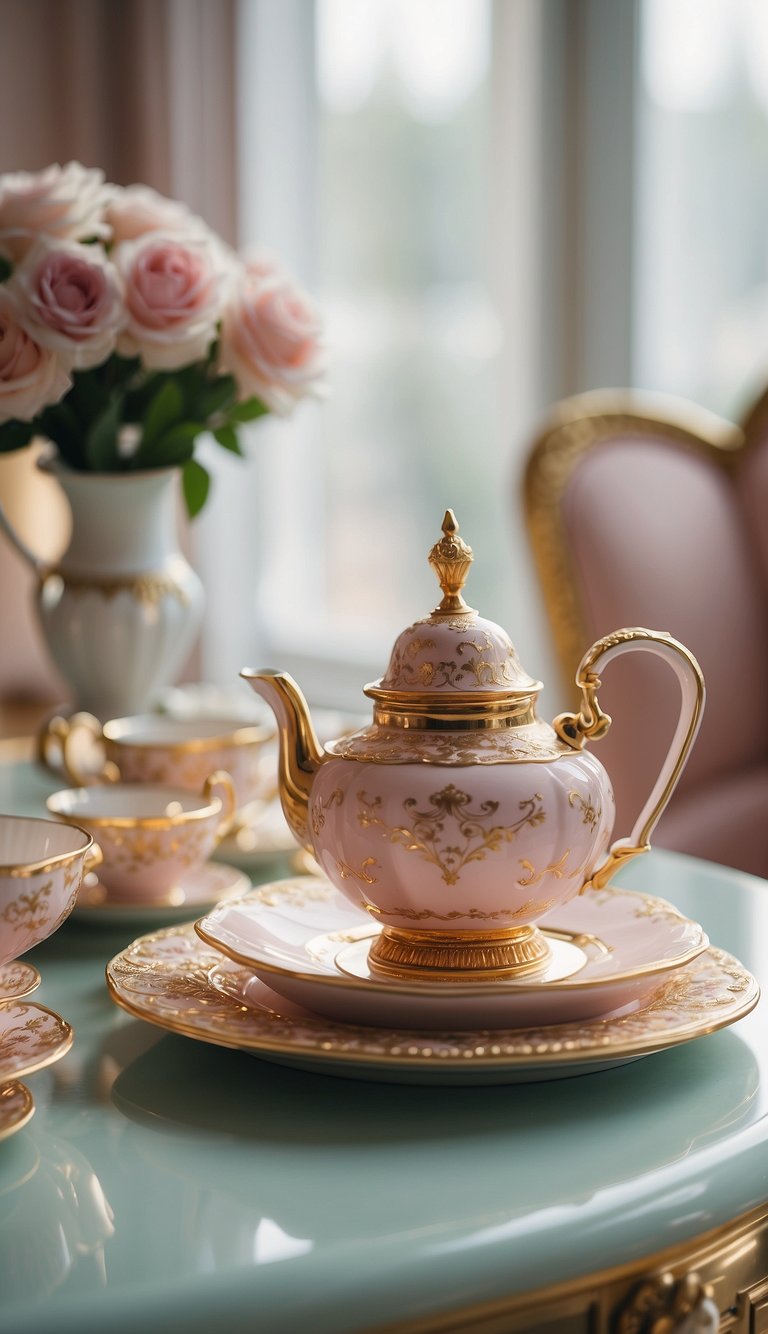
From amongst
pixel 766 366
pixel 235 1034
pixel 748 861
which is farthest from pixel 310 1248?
pixel 766 366

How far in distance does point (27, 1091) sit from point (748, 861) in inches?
49.0

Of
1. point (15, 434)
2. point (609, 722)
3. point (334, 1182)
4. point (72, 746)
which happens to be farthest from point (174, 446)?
point (334, 1182)

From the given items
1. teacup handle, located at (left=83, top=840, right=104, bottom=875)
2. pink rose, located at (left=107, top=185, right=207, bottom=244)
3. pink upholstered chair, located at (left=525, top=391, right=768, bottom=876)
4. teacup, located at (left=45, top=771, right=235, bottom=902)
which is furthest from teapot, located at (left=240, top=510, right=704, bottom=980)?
pink upholstered chair, located at (left=525, top=391, right=768, bottom=876)

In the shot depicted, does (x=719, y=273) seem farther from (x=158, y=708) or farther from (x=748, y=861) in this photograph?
(x=158, y=708)

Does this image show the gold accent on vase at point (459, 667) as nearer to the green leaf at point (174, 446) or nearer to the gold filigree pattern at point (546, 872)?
the gold filigree pattern at point (546, 872)

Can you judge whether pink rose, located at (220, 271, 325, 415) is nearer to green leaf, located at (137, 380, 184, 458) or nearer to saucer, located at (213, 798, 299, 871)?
green leaf, located at (137, 380, 184, 458)

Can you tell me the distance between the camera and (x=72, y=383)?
1170mm

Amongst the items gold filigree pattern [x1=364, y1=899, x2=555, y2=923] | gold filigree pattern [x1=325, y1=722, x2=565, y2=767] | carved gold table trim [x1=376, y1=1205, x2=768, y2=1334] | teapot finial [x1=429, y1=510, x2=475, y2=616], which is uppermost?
teapot finial [x1=429, y1=510, x2=475, y2=616]

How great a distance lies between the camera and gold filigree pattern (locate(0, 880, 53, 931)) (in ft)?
2.21

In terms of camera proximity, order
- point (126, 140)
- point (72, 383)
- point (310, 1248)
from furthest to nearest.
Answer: point (126, 140), point (72, 383), point (310, 1248)

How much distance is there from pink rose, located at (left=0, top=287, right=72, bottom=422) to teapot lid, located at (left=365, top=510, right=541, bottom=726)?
19.0 inches

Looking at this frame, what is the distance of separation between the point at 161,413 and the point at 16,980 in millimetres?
604

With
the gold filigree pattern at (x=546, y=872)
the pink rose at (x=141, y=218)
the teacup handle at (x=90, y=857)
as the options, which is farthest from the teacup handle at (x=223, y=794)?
the pink rose at (x=141, y=218)

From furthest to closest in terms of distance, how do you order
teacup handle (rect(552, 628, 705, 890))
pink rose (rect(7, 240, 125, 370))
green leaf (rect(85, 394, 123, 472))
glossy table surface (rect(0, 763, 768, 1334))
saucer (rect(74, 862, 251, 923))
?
green leaf (rect(85, 394, 123, 472)) < pink rose (rect(7, 240, 125, 370)) < saucer (rect(74, 862, 251, 923)) < teacup handle (rect(552, 628, 705, 890)) < glossy table surface (rect(0, 763, 768, 1334))
